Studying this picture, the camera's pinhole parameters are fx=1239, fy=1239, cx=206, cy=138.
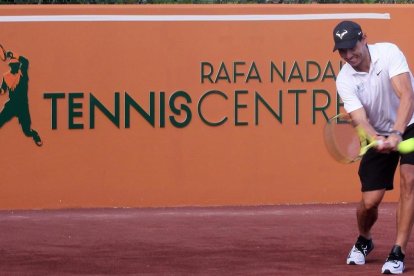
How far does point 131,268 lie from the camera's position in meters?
9.10

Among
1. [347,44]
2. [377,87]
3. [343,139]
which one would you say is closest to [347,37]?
[347,44]

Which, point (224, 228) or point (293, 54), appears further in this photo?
point (293, 54)

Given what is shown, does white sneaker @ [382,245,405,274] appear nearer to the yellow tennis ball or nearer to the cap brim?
the yellow tennis ball

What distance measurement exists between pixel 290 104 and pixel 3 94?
317 centimetres

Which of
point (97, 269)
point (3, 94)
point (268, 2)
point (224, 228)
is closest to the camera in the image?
point (97, 269)

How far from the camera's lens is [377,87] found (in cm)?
877

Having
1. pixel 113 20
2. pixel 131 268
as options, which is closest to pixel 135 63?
pixel 113 20

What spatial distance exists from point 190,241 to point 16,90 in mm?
3492

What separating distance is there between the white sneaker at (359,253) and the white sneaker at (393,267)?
0.55m

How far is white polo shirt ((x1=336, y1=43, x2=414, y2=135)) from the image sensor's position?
868 cm

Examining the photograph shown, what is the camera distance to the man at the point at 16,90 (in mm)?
13344

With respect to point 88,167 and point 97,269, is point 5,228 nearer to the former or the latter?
point 88,167

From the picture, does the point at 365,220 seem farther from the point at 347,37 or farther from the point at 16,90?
the point at 16,90

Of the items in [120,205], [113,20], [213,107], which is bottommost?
[120,205]
